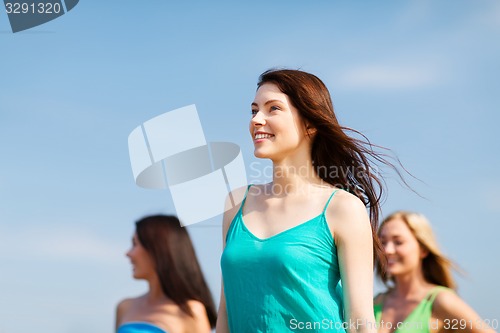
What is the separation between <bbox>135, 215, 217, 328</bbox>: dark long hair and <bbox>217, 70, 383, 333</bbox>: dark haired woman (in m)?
1.47

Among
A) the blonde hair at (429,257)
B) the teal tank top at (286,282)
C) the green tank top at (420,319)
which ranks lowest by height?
the green tank top at (420,319)

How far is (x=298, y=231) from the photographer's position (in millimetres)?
3768

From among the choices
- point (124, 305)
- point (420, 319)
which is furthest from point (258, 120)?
point (420, 319)

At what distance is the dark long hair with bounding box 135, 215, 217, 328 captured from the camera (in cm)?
543

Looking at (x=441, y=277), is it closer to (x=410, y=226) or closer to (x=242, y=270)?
(x=410, y=226)

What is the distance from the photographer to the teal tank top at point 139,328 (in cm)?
542

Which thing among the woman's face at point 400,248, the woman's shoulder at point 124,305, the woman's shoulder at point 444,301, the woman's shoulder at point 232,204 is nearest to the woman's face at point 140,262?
the woman's shoulder at point 124,305

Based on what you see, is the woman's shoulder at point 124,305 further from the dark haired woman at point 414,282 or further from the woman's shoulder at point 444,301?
the woman's shoulder at point 444,301

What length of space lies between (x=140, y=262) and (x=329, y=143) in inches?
82.0

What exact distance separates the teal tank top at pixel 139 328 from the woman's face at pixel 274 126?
6.77ft

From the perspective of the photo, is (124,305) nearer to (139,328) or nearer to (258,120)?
(139,328)

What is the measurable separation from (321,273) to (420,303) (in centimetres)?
269

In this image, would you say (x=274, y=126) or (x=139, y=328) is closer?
(x=274, y=126)

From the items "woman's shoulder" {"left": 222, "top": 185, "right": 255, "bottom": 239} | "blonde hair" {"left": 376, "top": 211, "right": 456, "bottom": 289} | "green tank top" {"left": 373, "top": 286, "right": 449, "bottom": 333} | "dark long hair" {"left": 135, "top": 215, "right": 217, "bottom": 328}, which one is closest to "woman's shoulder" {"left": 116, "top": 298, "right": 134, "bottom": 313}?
"dark long hair" {"left": 135, "top": 215, "right": 217, "bottom": 328}
